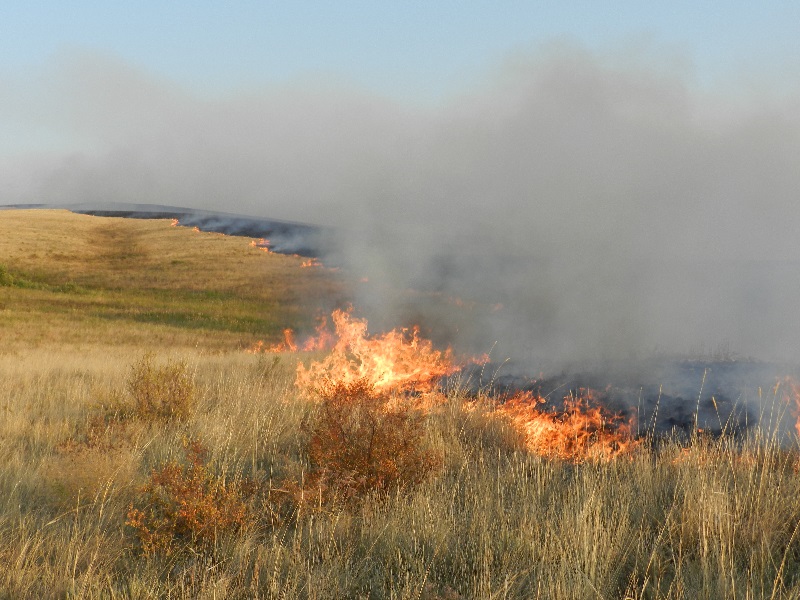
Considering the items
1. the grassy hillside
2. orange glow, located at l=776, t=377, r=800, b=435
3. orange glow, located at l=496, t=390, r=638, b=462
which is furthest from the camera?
the grassy hillside

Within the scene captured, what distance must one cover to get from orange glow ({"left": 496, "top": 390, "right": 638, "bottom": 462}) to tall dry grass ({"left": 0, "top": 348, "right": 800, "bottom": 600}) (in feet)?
2.24

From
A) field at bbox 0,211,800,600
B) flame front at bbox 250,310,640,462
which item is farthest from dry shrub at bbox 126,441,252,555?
flame front at bbox 250,310,640,462

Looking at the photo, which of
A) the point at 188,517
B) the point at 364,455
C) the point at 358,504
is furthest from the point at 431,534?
the point at 188,517

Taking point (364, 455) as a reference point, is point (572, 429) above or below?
below

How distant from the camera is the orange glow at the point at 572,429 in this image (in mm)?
6551

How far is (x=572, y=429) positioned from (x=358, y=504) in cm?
340

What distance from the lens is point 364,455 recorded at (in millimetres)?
5074

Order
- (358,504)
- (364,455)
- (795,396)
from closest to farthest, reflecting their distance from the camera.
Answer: (358,504), (364,455), (795,396)

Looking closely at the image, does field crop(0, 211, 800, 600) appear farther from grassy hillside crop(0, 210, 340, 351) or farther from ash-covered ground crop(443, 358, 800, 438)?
grassy hillside crop(0, 210, 340, 351)

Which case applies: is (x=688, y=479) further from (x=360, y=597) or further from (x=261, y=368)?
(x=261, y=368)

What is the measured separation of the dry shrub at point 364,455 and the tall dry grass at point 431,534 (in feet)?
0.46

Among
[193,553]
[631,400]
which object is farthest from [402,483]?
[631,400]

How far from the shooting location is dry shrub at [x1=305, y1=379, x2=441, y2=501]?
4.77m

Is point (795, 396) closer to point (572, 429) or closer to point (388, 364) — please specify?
point (572, 429)
